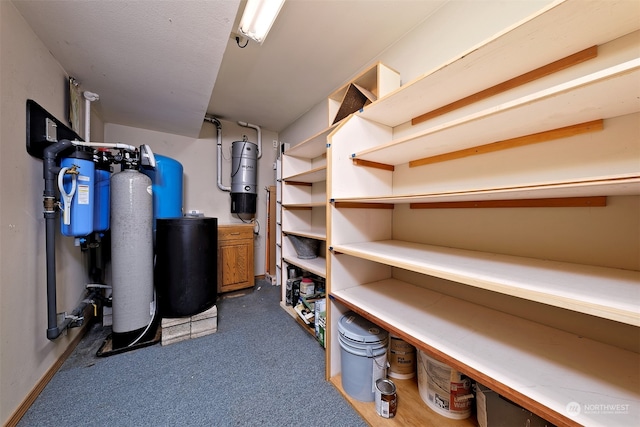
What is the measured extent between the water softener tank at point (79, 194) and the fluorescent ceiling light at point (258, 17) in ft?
4.52

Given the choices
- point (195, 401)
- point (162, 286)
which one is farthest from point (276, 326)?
point (162, 286)

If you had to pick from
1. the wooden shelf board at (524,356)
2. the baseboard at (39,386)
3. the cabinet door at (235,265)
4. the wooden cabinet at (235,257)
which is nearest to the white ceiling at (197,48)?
the wooden cabinet at (235,257)

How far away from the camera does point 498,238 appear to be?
108cm

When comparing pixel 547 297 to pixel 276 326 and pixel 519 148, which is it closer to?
pixel 519 148

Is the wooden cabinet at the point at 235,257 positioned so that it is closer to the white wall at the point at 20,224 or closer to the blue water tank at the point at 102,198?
the blue water tank at the point at 102,198

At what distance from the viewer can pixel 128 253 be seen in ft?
5.34

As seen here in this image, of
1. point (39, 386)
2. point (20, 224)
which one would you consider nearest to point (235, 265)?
point (39, 386)

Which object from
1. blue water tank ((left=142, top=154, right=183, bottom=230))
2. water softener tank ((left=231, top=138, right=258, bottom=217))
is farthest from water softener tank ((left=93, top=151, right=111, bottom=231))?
water softener tank ((left=231, top=138, right=258, bottom=217))

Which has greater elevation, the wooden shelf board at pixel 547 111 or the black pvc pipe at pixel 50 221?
the wooden shelf board at pixel 547 111

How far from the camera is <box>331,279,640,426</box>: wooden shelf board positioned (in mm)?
582

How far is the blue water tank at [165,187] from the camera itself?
6.72 ft

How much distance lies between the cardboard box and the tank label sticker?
2.49 m

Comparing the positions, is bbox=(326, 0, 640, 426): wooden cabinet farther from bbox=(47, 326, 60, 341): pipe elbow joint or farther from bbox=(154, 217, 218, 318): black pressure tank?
bbox=(47, 326, 60, 341): pipe elbow joint

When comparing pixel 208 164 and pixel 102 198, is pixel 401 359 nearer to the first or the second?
pixel 102 198
